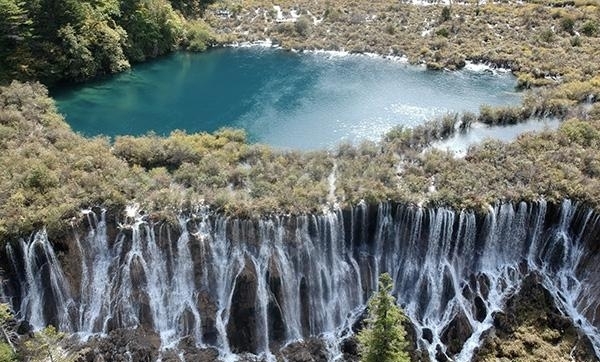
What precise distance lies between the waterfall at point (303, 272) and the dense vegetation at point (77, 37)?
23.9 meters

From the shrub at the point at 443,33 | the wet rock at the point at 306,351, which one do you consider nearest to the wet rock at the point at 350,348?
the wet rock at the point at 306,351

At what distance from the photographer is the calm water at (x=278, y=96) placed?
46.9 metres

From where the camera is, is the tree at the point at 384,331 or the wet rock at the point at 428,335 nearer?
the tree at the point at 384,331

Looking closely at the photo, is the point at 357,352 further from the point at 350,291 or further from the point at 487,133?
the point at 487,133

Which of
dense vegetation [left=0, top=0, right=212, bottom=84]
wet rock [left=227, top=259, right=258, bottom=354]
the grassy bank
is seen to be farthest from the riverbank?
wet rock [left=227, top=259, right=258, bottom=354]

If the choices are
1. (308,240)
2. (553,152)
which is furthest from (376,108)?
(308,240)

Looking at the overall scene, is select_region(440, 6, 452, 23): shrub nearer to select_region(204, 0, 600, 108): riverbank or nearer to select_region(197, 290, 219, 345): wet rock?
select_region(204, 0, 600, 108): riverbank

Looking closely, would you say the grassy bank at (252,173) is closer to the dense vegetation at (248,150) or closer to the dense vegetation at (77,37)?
the dense vegetation at (248,150)

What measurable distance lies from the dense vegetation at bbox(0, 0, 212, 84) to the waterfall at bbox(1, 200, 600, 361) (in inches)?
939

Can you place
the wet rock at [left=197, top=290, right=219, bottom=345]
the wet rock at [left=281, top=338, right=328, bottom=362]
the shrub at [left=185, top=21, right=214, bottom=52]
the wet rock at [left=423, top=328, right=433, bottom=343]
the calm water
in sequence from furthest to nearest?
the shrub at [left=185, top=21, right=214, bottom=52]
the calm water
the wet rock at [left=423, top=328, right=433, bottom=343]
the wet rock at [left=197, top=290, right=219, bottom=345]
the wet rock at [left=281, top=338, right=328, bottom=362]

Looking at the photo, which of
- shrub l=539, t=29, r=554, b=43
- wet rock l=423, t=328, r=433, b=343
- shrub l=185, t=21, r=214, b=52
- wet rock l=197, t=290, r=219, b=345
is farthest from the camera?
shrub l=185, t=21, r=214, b=52

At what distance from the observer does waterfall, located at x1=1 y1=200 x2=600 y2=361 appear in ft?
106

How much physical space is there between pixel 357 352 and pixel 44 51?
1505 inches

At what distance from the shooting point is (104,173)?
3509 cm
